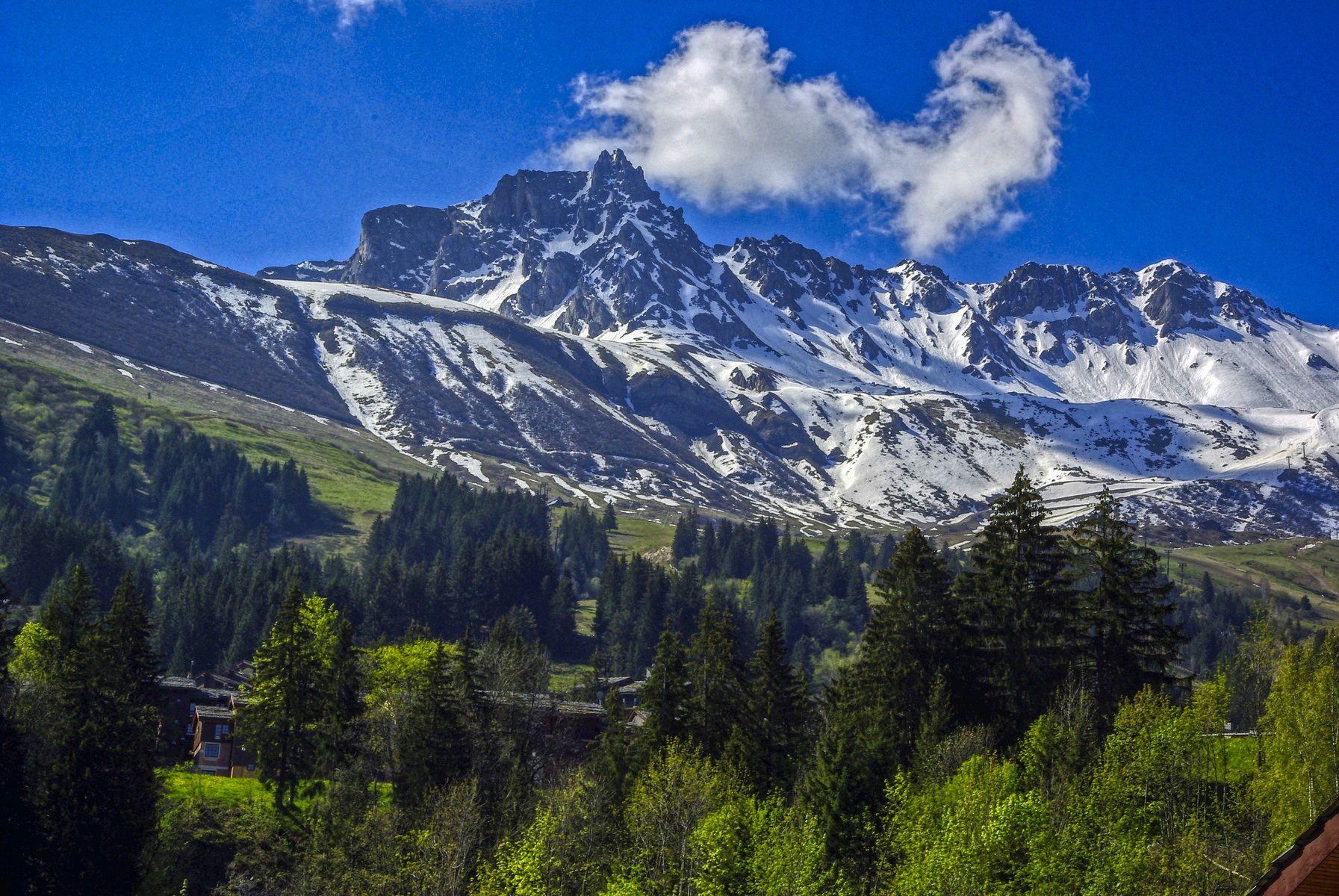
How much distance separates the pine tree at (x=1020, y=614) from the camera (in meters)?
58.4

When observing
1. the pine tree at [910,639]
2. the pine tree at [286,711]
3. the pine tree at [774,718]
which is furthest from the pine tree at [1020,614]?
the pine tree at [286,711]

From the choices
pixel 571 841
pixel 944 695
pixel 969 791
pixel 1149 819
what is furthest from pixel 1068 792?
pixel 571 841

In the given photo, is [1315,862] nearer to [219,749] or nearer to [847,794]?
[847,794]

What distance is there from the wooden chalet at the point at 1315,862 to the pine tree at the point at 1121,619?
4764 centimetres

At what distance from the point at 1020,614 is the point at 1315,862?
165 ft

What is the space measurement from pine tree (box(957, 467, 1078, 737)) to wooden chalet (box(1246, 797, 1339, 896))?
49.1 meters

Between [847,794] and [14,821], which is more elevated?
[847,794]

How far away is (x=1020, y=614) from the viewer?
5919cm

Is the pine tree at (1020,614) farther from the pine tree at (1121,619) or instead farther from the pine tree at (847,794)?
the pine tree at (847,794)

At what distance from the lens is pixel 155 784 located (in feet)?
207

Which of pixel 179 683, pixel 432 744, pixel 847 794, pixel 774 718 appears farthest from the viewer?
pixel 179 683

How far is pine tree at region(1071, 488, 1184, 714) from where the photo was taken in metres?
56.2

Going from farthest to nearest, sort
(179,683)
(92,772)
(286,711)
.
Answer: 1. (179,683)
2. (286,711)
3. (92,772)

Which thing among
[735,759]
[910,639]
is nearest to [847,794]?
[735,759]
